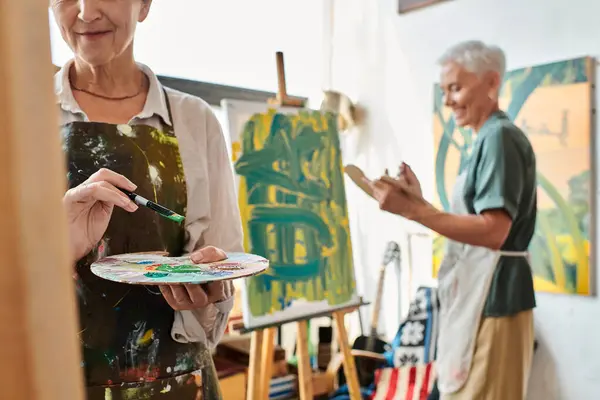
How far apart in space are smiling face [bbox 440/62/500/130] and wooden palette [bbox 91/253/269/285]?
3.75 feet

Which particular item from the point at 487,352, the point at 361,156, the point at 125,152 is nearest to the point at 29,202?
the point at 125,152

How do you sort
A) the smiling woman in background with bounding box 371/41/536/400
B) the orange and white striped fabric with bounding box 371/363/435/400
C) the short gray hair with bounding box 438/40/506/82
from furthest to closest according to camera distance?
1. the orange and white striped fabric with bounding box 371/363/435/400
2. the short gray hair with bounding box 438/40/506/82
3. the smiling woman in background with bounding box 371/41/536/400

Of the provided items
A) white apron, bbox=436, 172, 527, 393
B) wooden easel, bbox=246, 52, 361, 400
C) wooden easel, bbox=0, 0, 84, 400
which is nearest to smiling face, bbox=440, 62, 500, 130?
white apron, bbox=436, 172, 527, 393

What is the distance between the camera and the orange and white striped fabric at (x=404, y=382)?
230 cm

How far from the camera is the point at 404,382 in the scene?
235 cm

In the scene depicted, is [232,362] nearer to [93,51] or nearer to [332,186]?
[332,186]

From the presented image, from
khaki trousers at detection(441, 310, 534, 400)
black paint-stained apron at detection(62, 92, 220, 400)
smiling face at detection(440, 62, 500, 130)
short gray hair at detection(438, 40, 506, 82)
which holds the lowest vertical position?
khaki trousers at detection(441, 310, 534, 400)

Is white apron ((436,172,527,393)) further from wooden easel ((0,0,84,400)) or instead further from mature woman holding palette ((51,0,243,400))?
wooden easel ((0,0,84,400))

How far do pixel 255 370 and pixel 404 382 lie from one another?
2.67ft

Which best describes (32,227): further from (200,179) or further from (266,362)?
(266,362)

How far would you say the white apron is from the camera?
61.9 inches

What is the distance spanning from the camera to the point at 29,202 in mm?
214

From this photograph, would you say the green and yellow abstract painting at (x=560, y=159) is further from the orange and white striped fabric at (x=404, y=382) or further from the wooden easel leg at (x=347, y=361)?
the wooden easel leg at (x=347, y=361)

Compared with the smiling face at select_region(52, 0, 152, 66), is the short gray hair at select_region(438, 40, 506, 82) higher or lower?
higher
